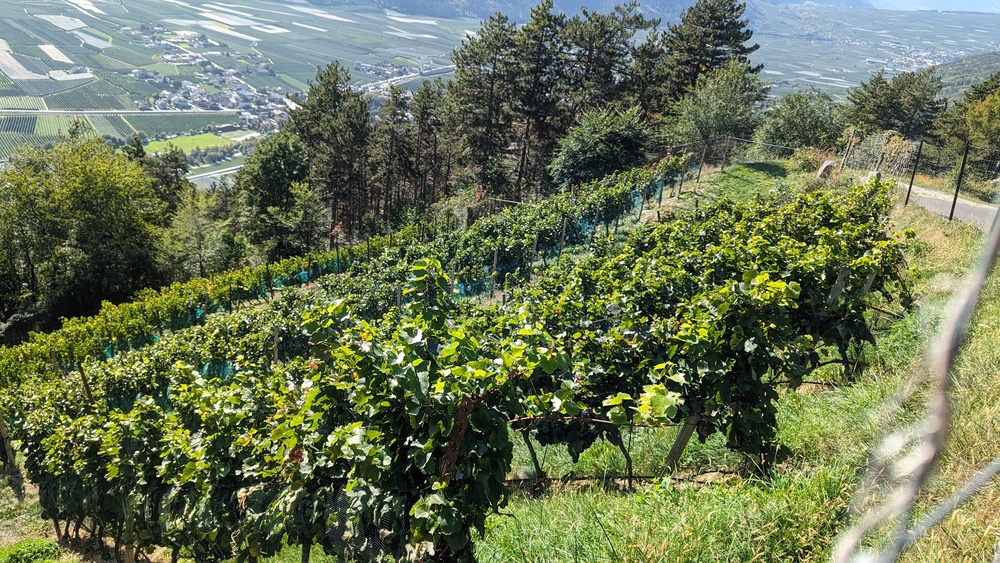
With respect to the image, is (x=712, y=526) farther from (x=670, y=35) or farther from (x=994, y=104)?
(x=994, y=104)

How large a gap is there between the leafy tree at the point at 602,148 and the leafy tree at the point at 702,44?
864 cm

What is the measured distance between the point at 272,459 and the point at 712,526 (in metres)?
2.97

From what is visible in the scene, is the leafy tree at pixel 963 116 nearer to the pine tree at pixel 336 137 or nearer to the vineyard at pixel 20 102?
the pine tree at pixel 336 137

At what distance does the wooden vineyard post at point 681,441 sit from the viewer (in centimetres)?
406

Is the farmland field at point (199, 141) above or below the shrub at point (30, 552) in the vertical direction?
below

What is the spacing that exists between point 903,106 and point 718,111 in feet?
81.8

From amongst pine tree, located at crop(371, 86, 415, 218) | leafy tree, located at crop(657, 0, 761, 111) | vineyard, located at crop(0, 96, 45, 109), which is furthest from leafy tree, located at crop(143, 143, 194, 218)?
vineyard, located at crop(0, 96, 45, 109)

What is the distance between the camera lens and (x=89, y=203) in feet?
91.7

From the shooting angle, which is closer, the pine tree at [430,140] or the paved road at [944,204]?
the paved road at [944,204]

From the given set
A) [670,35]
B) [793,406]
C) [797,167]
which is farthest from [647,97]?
[793,406]

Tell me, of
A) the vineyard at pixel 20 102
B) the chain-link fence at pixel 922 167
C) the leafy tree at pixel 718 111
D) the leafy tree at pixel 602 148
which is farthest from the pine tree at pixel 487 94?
the vineyard at pixel 20 102

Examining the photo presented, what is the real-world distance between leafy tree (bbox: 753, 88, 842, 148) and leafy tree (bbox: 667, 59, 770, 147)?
1.04 metres

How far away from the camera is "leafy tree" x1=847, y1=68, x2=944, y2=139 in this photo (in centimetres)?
3738

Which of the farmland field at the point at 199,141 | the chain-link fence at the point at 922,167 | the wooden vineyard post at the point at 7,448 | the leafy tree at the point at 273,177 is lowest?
the farmland field at the point at 199,141
